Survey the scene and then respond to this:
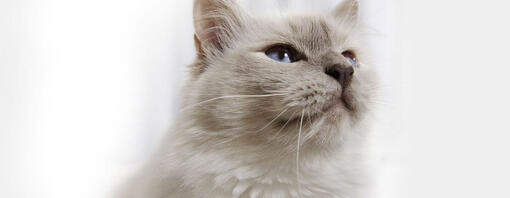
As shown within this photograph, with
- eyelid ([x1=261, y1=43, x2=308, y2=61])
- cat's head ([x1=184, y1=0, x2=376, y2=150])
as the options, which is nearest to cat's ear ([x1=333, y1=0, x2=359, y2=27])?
cat's head ([x1=184, y1=0, x2=376, y2=150])

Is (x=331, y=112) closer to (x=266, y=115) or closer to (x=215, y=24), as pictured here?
(x=266, y=115)

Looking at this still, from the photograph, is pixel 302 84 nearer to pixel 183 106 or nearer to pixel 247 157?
pixel 247 157

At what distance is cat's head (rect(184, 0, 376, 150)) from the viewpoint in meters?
0.68

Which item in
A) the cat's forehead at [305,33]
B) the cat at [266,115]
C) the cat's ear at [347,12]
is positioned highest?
the cat's ear at [347,12]

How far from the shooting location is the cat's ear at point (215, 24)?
817 millimetres

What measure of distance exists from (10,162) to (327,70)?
2.99ft

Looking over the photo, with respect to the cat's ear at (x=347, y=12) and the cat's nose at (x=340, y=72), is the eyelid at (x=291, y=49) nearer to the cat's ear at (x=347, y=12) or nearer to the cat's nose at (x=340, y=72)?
the cat's nose at (x=340, y=72)

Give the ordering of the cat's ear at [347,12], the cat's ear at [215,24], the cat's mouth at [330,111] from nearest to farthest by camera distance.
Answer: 1. the cat's mouth at [330,111]
2. the cat's ear at [215,24]
3. the cat's ear at [347,12]

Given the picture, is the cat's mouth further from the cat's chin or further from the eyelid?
the eyelid

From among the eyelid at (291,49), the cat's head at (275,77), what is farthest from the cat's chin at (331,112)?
the eyelid at (291,49)

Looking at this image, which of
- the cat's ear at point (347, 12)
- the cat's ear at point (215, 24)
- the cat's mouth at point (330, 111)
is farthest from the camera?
the cat's ear at point (347, 12)

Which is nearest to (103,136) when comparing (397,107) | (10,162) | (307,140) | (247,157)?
(10,162)

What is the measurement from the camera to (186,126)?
31.4 inches

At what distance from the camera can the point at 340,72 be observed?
69cm
